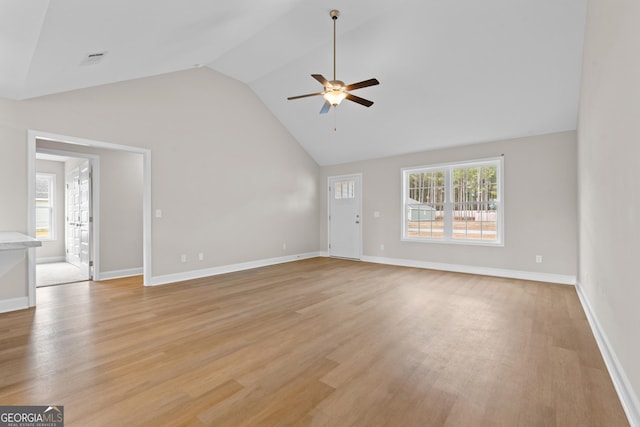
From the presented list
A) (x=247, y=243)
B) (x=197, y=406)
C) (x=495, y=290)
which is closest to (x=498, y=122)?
(x=495, y=290)

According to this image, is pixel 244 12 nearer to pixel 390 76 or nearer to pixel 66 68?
pixel 66 68

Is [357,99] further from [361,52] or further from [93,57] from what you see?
[93,57]

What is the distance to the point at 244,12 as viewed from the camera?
328cm

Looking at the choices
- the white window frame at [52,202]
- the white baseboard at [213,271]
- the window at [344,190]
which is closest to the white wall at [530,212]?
the window at [344,190]

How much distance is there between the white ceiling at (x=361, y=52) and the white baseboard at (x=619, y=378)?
10.6ft

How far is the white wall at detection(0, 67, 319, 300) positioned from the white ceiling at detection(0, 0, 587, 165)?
0.36 metres

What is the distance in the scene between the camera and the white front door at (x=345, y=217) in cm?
729

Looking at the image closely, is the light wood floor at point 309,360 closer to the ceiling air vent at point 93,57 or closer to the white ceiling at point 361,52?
the white ceiling at point 361,52

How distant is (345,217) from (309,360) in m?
5.42

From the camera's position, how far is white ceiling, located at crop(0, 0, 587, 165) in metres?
2.42

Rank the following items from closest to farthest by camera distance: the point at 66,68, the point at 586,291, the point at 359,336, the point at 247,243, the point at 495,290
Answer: the point at 359,336
the point at 66,68
the point at 586,291
the point at 495,290
the point at 247,243

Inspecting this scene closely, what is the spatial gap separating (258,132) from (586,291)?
601 cm

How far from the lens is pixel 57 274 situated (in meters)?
5.55

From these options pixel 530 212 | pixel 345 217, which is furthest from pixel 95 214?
pixel 530 212
